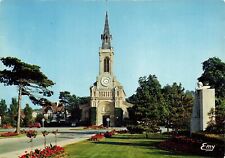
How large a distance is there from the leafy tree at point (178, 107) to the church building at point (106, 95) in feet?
77.4

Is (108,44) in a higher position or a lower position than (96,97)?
higher

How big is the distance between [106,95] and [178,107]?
98.5 feet

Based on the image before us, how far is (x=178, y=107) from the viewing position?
2345 centimetres

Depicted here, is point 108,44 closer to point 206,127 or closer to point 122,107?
point 122,107

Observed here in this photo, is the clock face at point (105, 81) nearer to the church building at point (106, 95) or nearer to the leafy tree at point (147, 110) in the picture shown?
the church building at point (106, 95)

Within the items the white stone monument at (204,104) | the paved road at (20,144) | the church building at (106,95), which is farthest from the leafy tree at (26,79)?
Answer: the church building at (106,95)

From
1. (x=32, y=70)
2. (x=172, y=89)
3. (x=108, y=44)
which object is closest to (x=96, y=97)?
(x=108, y=44)

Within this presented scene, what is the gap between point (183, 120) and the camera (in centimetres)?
2127

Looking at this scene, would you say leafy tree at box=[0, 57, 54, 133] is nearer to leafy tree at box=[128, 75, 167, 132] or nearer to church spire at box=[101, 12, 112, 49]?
leafy tree at box=[128, 75, 167, 132]

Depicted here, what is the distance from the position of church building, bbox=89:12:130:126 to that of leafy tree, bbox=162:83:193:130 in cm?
2358

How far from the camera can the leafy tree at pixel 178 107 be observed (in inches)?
839

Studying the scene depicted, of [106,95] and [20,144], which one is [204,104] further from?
[106,95]

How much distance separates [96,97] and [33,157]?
45208mm

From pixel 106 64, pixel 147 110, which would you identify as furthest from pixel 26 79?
pixel 106 64
